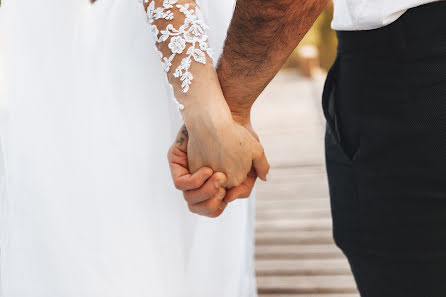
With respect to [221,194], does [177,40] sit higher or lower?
higher

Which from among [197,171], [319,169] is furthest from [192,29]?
[319,169]

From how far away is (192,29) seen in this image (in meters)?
1.06

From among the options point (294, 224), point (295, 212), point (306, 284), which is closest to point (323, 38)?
point (295, 212)

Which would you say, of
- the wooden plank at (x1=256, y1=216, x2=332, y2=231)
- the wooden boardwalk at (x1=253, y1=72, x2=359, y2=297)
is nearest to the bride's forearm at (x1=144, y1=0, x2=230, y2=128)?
the wooden boardwalk at (x1=253, y1=72, x2=359, y2=297)

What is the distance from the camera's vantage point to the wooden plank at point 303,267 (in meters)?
2.39

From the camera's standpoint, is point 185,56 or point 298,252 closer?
point 185,56

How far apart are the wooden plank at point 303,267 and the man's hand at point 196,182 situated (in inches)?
56.2

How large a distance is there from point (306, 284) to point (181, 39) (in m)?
1.53

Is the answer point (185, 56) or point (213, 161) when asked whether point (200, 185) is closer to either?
point (213, 161)

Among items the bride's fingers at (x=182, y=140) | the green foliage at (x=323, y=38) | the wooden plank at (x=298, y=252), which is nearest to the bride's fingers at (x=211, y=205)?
the bride's fingers at (x=182, y=140)

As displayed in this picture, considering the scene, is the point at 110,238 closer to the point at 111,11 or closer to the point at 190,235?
the point at 190,235

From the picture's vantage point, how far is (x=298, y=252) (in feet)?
8.44

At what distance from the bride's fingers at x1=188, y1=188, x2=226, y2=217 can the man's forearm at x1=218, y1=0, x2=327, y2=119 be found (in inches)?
6.7

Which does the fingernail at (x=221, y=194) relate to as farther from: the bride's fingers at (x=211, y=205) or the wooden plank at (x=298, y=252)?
the wooden plank at (x=298, y=252)
